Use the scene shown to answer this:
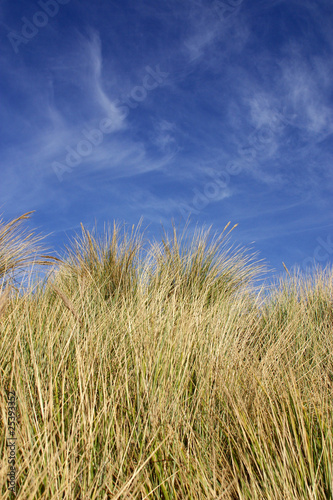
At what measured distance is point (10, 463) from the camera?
3.32 feet

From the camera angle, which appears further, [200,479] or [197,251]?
[197,251]

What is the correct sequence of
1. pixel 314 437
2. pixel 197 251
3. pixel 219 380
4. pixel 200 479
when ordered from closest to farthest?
1. pixel 200 479
2. pixel 314 437
3. pixel 219 380
4. pixel 197 251

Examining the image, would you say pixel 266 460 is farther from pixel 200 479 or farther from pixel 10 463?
pixel 10 463

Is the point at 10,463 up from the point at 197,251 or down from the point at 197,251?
down

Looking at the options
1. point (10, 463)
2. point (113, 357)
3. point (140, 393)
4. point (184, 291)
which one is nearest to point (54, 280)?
point (184, 291)

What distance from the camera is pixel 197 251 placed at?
3.82 m

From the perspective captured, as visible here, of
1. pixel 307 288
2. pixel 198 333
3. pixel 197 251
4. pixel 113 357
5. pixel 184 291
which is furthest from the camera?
pixel 307 288

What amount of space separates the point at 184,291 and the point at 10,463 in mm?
2623

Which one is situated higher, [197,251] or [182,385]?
[197,251]

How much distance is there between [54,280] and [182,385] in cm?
245

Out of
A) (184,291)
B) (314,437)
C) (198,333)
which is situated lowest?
(314,437)

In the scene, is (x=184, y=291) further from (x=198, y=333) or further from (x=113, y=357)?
(x=113, y=357)

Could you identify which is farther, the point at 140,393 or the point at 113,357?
the point at 113,357

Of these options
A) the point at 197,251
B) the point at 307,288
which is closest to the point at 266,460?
the point at 197,251
